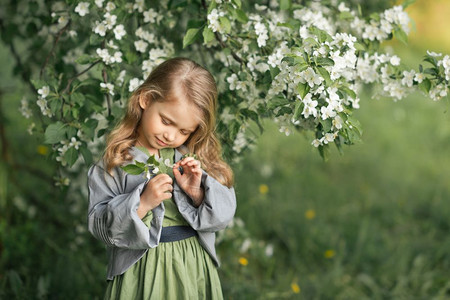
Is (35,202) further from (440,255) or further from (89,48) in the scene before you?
(440,255)

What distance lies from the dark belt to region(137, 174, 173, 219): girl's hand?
0.18 m

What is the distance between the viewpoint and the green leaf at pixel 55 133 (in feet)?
7.18

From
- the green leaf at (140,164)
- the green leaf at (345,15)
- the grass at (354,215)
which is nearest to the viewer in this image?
the green leaf at (140,164)

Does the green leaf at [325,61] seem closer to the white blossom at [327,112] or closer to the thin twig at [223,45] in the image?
the white blossom at [327,112]

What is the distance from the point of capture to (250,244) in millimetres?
3502

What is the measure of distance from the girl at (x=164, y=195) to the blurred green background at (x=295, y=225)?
625mm

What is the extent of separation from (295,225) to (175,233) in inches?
89.6

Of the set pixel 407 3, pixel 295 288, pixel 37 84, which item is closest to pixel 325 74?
pixel 407 3

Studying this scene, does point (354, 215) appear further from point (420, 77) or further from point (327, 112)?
point (327, 112)

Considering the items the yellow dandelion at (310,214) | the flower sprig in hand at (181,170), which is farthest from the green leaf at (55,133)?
the yellow dandelion at (310,214)

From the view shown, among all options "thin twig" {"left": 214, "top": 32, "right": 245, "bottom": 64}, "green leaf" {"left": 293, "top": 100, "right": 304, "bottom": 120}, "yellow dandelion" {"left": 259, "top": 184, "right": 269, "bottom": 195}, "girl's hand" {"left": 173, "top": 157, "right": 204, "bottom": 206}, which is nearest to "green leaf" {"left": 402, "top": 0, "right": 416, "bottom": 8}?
"thin twig" {"left": 214, "top": 32, "right": 245, "bottom": 64}

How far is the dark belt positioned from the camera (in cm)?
199

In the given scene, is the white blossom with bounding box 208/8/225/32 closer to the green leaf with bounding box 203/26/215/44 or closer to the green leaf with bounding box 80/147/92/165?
the green leaf with bounding box 203/26/215/44

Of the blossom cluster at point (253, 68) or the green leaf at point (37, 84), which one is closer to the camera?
the blossom cluster at point (253, 68)
